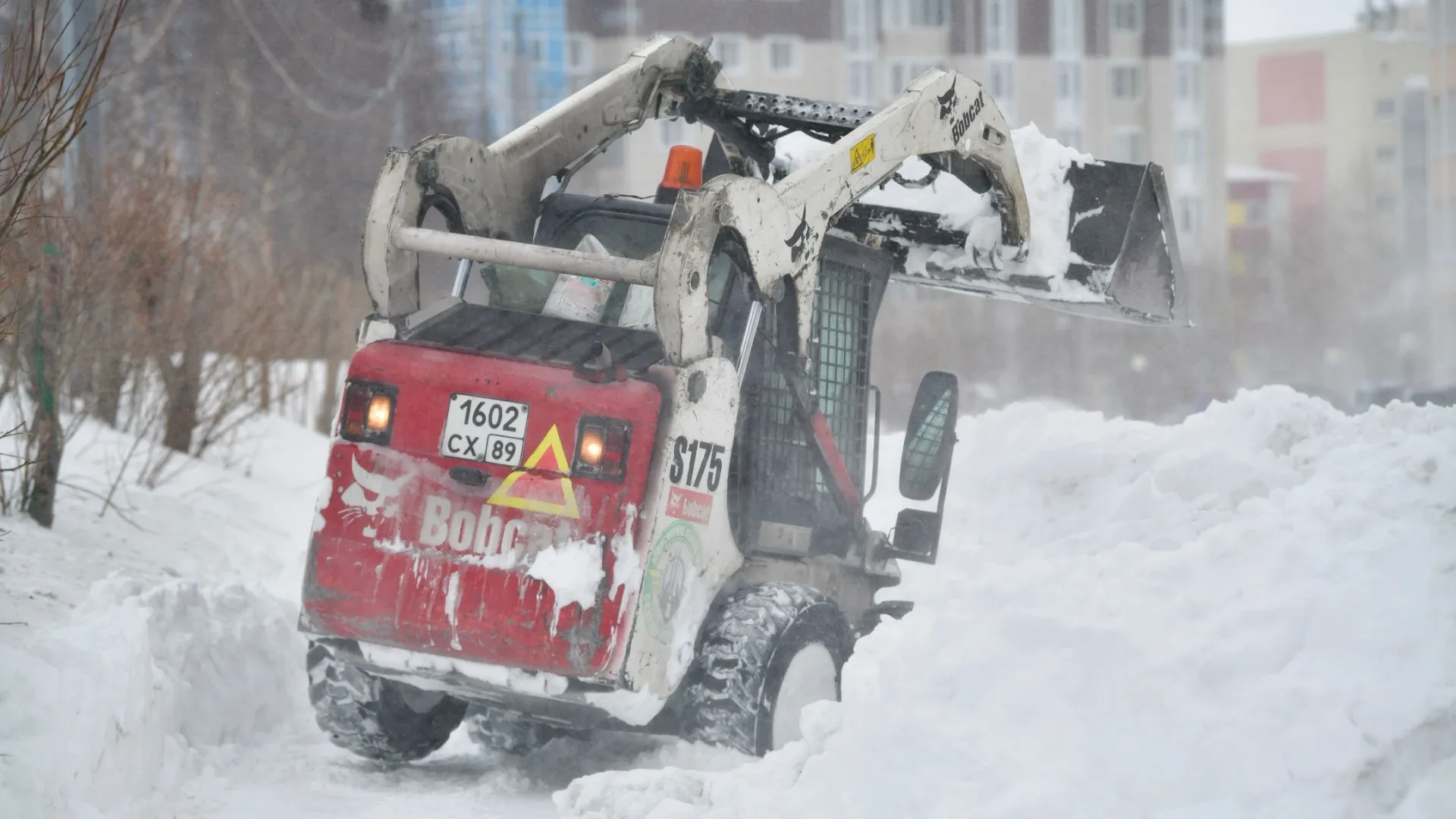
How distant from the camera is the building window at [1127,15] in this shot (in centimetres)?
3572

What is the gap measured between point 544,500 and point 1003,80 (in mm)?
31884

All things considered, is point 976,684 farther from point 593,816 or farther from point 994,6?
point 994,6

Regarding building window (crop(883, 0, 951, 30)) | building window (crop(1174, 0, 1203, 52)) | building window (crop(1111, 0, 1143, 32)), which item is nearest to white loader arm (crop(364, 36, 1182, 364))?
building window (crop(1174, 0, 1203, 52))

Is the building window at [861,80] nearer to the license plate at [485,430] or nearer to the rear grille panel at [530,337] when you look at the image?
the rear grille panel at [530,337]

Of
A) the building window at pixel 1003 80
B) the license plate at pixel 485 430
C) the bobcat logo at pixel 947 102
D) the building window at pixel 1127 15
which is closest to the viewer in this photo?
the license plate at pixel 485 430

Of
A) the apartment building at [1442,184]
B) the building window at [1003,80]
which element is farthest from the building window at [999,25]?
the apartment building at [1442,184]

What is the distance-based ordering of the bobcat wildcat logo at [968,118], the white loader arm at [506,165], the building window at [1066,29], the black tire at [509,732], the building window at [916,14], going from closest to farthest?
the white loader arm at [506,165]
the black tire at [509,732]
the bobcat wildcat logo at [968,118]
the building window at [1066,29]
the building window at [916,14]

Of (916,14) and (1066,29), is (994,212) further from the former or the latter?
(916,14)

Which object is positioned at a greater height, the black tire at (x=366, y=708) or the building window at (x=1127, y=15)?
the building window at (x=1127, y=15)

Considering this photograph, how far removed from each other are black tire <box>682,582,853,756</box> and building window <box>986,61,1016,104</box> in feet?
98.0

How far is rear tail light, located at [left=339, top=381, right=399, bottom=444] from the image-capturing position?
224 inches

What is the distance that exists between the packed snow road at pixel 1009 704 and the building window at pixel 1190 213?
2761 cm

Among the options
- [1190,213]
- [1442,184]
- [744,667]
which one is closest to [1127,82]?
[1190,213]

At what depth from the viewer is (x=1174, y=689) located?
4699 mm
